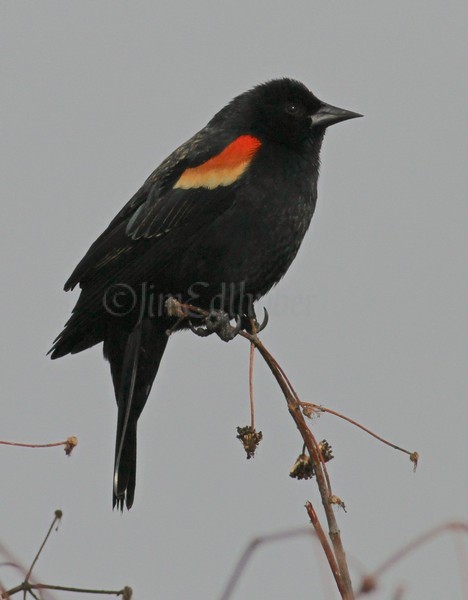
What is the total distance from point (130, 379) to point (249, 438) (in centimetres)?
180

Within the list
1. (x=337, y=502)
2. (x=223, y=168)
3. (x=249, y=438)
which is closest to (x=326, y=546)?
(x=337, y=502)

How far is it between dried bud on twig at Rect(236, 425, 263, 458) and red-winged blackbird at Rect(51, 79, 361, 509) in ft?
4.83

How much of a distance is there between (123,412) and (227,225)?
944 mm

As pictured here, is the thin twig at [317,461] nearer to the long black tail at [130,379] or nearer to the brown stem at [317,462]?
the brown stem at [317,462]

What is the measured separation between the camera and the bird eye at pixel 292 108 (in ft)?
14.9

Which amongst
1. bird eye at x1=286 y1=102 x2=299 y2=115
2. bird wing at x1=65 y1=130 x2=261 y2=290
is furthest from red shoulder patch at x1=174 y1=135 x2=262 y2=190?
bird eye at x1=286 y1=102 x2=299 y2=115

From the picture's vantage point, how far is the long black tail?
A: 4016 millimetres

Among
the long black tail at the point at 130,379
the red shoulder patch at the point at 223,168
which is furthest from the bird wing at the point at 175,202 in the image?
the long black tail at the point at 130,379

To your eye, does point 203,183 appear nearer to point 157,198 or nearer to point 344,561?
point 157,198

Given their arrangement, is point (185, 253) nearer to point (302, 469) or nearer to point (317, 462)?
point (302, 469)

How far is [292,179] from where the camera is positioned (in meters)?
4.11

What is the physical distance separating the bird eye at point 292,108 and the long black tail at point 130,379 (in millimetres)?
1278

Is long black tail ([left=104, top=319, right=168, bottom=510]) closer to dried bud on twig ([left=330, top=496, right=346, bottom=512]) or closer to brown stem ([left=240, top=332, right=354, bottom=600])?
brown stem ([left=240, top=332, right=354, bottom=600])

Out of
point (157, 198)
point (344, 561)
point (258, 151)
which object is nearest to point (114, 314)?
point (157, 198)
